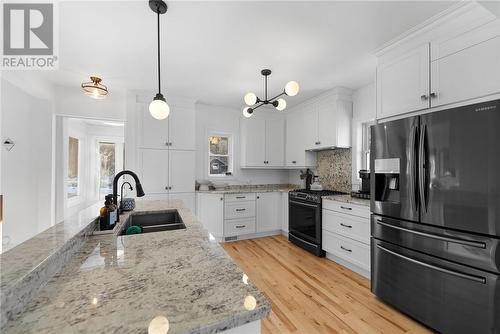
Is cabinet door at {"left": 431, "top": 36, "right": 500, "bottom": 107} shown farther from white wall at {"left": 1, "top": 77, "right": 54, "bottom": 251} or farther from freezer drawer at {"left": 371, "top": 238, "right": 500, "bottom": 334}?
white wall at {"left": 1, "top": 77, "right": 54, "bottom": 251}

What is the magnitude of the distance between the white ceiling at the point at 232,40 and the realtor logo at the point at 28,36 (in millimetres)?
101

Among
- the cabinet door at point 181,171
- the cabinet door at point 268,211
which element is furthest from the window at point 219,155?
the cabinet door at point 268,211

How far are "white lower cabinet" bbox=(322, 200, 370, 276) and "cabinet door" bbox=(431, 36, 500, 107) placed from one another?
132 cm

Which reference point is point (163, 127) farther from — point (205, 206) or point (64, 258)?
point (64, 258)

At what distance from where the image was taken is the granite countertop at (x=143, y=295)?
22.2 inches

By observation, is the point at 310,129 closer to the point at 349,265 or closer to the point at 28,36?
the point at 349,265

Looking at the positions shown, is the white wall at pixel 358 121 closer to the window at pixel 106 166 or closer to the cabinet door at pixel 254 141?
the cabinet door at pixel 254 141

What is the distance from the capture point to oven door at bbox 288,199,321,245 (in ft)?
10.4

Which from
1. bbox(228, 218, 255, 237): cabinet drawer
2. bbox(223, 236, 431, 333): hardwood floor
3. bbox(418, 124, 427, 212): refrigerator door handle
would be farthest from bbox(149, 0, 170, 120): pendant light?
bbox(228, 218, 255, 237): cabinet drawer

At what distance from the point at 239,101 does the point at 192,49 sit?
185 centimetres

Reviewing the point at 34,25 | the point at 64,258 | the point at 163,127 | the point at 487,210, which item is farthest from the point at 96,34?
the point at 487,210

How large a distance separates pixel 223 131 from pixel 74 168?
128 inches

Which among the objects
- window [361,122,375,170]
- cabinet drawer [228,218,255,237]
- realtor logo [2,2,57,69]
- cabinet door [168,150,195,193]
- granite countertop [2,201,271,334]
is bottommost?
cabinet drawer [228,218,255,237]

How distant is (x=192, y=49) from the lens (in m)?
2.25
